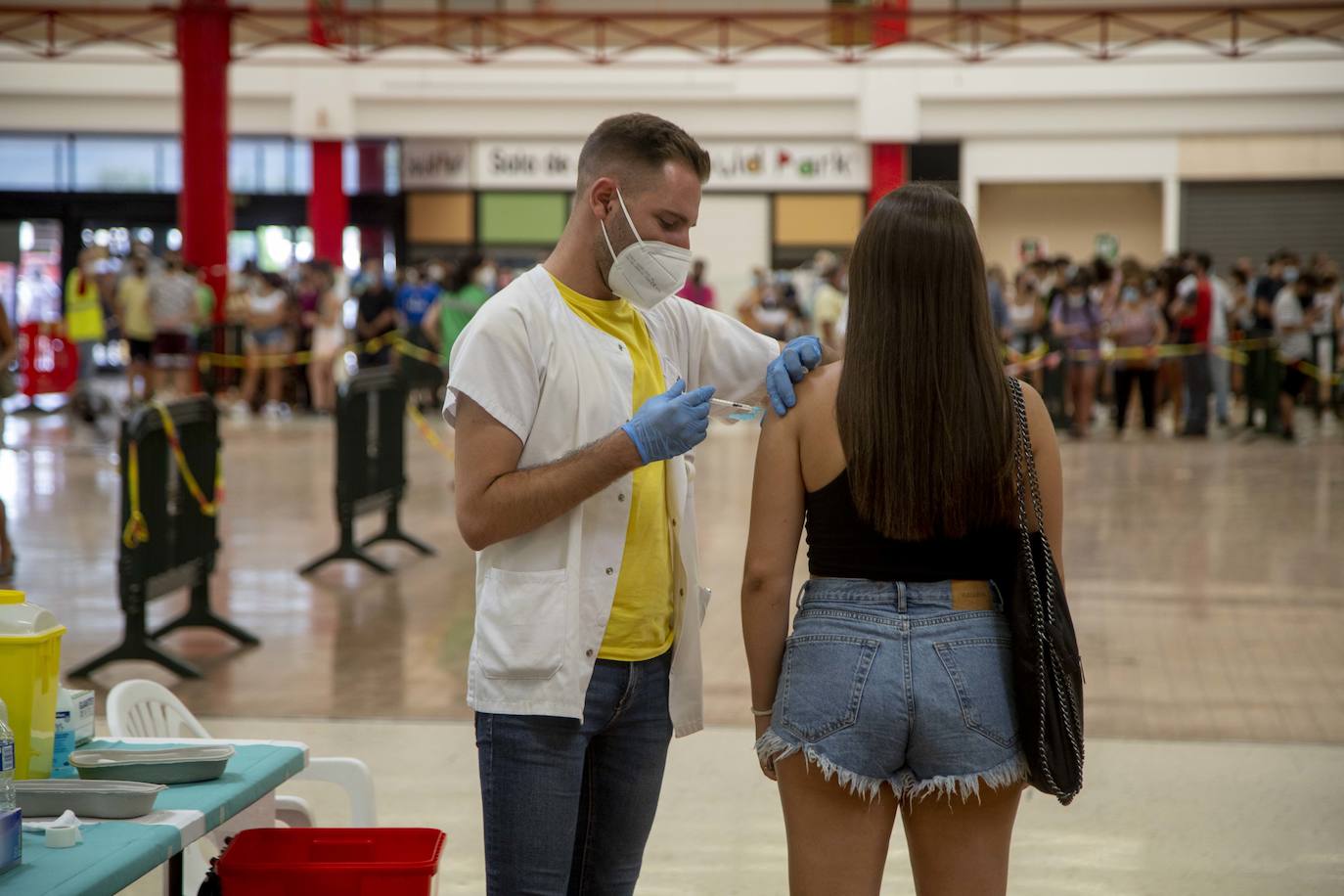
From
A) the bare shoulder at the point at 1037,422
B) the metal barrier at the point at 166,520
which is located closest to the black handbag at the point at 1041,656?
the bare shoulder at the point at 1037,422

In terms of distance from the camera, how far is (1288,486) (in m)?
12.4

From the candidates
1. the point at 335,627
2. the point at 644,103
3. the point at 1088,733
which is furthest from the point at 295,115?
the point at 1088,733

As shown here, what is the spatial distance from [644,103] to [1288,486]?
1444 centimetres

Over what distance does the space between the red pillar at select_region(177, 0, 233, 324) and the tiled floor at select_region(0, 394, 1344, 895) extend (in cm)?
690

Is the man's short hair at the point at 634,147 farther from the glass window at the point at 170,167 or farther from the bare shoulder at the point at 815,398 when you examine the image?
the glass window at the point at 170,167

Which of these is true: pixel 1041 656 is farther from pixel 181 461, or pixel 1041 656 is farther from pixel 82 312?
pixel 82 312

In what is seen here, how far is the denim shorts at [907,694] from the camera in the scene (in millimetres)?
2354

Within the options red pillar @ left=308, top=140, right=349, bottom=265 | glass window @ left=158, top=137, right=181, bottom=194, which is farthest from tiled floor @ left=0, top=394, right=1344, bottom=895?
glass window @ left=158, top=137, right=181, bottom=194

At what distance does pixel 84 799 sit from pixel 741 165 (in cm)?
2358

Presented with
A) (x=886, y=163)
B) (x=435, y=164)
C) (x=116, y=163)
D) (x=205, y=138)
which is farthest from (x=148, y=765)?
(x=116, y=163)

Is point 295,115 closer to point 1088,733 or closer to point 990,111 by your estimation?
point 990,111

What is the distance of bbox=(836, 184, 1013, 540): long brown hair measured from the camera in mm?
2371

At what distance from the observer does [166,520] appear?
651 cm

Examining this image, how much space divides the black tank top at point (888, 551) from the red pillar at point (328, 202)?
75.8 ft
